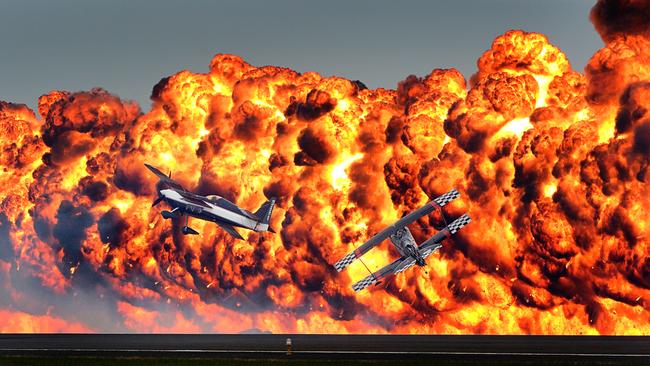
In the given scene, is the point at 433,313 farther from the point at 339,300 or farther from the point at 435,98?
the point at 435,98

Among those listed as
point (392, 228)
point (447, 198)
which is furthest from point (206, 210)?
point (447, 198)

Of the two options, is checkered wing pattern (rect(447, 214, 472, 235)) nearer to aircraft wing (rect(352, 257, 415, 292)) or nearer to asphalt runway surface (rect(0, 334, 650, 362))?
aircraft wing (rect(352, 257, 415, 292))

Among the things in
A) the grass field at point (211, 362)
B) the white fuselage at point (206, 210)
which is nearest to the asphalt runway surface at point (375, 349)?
the grass field at point (211, 362)

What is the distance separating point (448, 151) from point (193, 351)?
269ft

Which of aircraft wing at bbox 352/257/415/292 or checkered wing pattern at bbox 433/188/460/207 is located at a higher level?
checkered wing pattern at bbox 433/188/460/207

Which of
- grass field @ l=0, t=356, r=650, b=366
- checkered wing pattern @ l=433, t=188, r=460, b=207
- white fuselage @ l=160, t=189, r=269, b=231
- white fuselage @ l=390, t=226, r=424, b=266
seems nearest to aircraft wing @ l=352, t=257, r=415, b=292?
white fuselage @ l=390, t=226, r=424, b=266

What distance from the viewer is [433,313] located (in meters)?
180

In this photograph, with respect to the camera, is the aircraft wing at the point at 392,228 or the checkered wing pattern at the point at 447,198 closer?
the checkered wing pattern at the point at 447,198

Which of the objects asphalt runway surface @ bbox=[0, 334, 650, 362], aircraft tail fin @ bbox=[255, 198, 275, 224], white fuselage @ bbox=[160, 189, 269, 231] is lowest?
asphalt runway surface @ bbox=[0, 334, 650, 362]

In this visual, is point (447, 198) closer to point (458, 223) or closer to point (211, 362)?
point (458, 223)

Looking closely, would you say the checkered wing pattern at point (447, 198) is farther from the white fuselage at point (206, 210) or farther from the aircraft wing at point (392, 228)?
the white fuselage at point (206, 210)

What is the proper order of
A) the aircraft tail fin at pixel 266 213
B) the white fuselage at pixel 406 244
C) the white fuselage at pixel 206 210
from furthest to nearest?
the aircraft tail fin at pixel 266 213 < the white fuselage at pixel 206 210 < the white fuselage at pixel 406 244

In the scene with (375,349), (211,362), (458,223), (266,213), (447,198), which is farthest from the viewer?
(266,213)

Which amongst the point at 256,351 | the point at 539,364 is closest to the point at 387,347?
the point at 256,351
